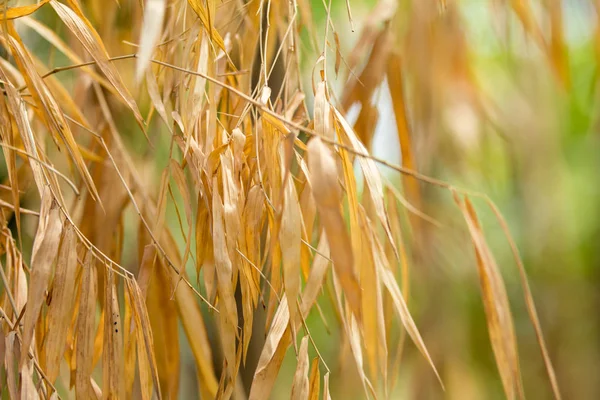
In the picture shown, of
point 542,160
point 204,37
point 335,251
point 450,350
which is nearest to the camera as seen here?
point 335,251

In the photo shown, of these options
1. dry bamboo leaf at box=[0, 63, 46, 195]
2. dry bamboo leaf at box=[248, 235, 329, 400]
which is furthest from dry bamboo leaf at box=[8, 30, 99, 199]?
dry bamboo leaf at box=[248, 235, 329, 400]

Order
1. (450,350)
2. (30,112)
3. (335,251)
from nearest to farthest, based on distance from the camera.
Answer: (335,251)
(30,112)
(450,350)

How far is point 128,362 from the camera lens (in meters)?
0.33

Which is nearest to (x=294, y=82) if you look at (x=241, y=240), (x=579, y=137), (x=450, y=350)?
(x=241, y=240)

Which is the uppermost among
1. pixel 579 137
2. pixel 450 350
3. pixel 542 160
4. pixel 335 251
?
pixel 579 137

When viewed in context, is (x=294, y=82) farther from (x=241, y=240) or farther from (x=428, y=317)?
(x=428, y=317)

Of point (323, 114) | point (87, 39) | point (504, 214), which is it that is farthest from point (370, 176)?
point (504, 214)

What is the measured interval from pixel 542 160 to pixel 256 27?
138 centimetres

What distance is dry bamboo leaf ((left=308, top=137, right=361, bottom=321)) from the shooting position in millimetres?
208

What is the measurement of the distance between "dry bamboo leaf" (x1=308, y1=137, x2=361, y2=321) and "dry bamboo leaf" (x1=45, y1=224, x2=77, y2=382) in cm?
12

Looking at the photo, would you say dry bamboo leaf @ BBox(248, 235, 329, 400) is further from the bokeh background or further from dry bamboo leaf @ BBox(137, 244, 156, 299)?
the bokeh background

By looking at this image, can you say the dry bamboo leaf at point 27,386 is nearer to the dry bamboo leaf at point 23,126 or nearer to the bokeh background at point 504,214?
the dry bamboo leaf at point 23,126

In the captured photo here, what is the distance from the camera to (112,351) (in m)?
0.28

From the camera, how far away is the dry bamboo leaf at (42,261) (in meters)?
0.24
